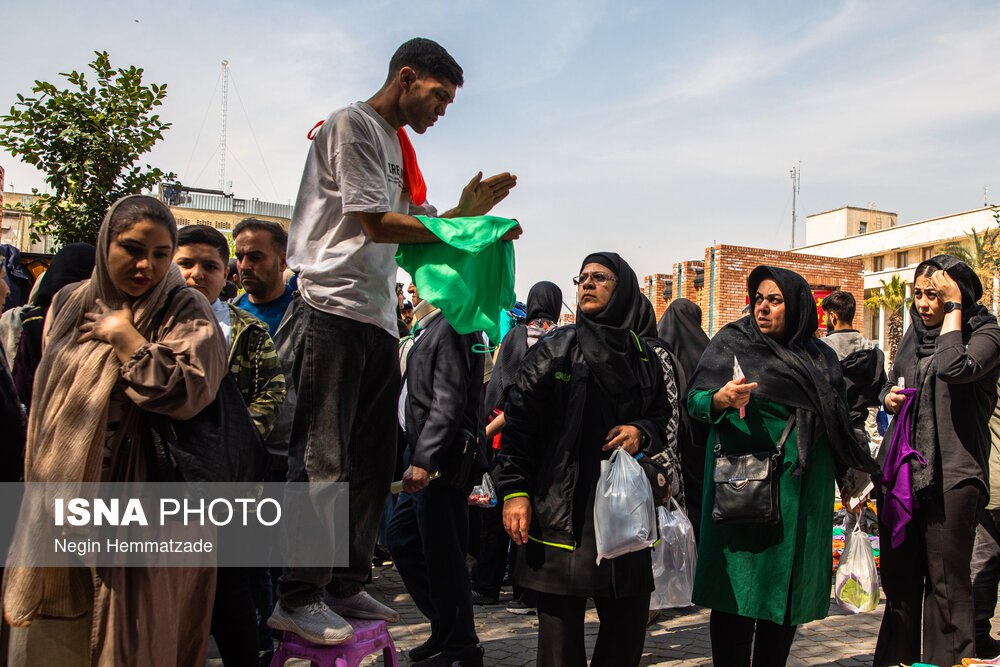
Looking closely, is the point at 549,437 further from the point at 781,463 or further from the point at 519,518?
the point at 781,463

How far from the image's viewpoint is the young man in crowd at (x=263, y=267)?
177 inches

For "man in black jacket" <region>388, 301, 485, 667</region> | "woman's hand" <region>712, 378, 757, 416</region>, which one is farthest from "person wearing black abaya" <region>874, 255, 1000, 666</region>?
"man in black jacket" <region>388, 301, 485, 667</region>

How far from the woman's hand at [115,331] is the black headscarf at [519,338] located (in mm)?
3050

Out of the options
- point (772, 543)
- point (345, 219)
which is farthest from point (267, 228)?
point (772, 543)

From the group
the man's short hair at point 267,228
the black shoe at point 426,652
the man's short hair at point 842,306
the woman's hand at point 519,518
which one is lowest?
the black shoe at point 426,652

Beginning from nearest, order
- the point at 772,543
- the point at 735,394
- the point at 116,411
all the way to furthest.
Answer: the point at 116,411 → the point at 735,394 → the point at 772,543

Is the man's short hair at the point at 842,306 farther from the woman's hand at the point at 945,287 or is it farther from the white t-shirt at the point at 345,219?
the white t-shirt at the point at 345,219

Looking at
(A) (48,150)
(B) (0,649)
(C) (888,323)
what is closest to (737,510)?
(B) (0,649)

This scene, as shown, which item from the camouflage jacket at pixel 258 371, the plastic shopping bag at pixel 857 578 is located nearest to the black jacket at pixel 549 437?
the camouflage jacket at pixel 258 371

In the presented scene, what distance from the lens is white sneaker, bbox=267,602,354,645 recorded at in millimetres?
3146

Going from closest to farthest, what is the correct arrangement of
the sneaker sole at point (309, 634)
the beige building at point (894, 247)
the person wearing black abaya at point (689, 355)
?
the sneaker sole at point (309, 634)
the person wearing black abaya at point (689, 355)
the beige building at point (894, 247)

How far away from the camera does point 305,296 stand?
321 centimetres

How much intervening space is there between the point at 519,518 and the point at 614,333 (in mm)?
931

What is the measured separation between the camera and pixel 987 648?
5.14 m
